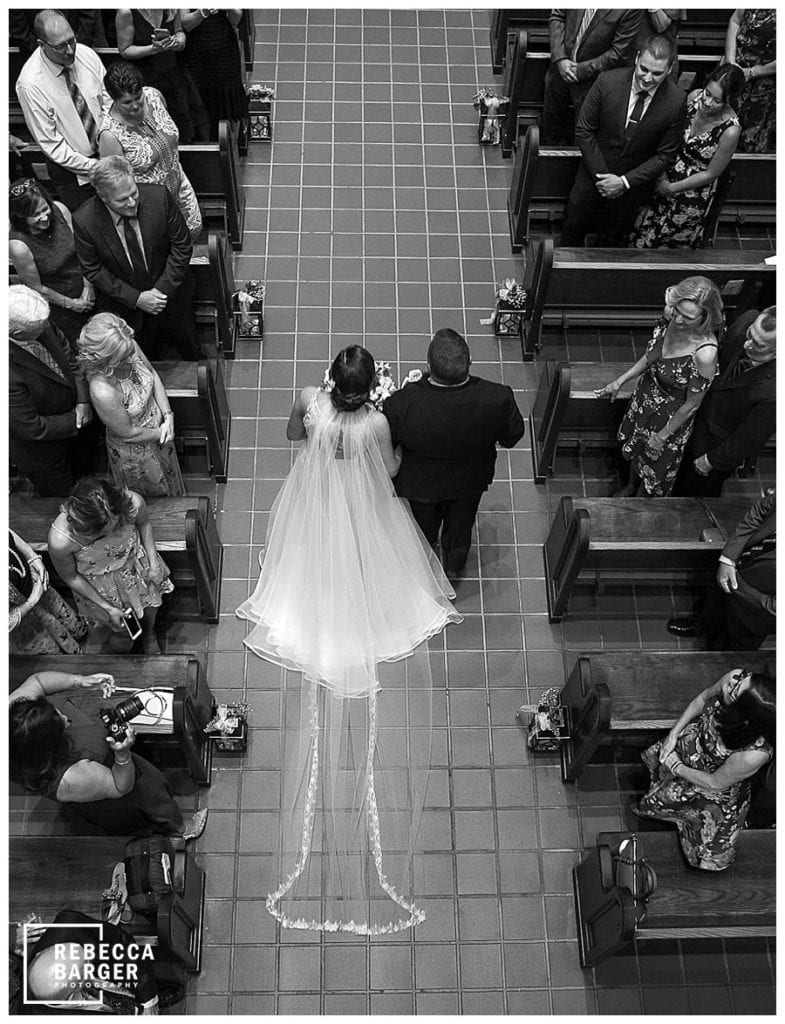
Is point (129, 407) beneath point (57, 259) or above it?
beneath

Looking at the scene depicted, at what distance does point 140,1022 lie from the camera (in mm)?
3852

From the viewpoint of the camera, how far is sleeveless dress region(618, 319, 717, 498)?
500cm

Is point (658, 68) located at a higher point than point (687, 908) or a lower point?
higher

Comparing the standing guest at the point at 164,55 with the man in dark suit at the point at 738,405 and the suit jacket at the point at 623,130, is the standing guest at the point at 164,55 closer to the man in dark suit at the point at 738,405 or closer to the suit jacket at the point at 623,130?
the suit jacket at the point at 623,130

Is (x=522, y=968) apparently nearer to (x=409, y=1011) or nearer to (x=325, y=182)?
(x=409, y=1011)

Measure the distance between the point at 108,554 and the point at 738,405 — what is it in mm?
3090

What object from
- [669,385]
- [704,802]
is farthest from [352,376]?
[704,802]

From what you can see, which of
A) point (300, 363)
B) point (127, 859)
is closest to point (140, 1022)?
point (127, 859)

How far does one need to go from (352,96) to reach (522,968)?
638cm

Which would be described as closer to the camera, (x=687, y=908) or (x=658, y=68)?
(x=687, y=908)

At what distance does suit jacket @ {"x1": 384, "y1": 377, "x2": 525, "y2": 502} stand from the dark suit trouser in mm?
171

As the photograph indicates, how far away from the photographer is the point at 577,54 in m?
6.49

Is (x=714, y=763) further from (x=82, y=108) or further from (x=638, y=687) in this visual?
(x=82, y=108)

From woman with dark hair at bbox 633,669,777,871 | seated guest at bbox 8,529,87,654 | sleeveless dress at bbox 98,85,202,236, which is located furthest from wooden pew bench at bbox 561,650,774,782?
sleeveless dress at bbox 98,85,202,236
